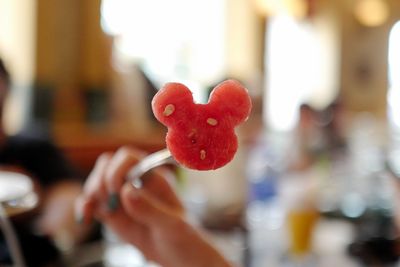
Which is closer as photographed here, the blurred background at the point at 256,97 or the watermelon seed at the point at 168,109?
the watermelon seed at the point at 168,109

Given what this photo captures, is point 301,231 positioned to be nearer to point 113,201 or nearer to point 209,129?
point 113,201

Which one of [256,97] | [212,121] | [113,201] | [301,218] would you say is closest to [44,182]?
[301,218]

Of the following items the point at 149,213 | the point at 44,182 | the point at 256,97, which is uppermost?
the point at 256,97

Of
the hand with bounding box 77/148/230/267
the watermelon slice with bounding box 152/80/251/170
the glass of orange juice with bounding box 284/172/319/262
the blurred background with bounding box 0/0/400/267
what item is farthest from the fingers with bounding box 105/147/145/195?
the glass of orange juice with bounding box 284/172/319/262

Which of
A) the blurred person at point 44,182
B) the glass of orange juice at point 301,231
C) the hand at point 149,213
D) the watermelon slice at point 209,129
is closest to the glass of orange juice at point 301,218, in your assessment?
the glass of orange juice at point 301,231

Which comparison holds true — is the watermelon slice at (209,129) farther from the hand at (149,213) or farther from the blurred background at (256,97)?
the hand at (149,213)

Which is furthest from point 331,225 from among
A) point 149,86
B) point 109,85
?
point 109,85
